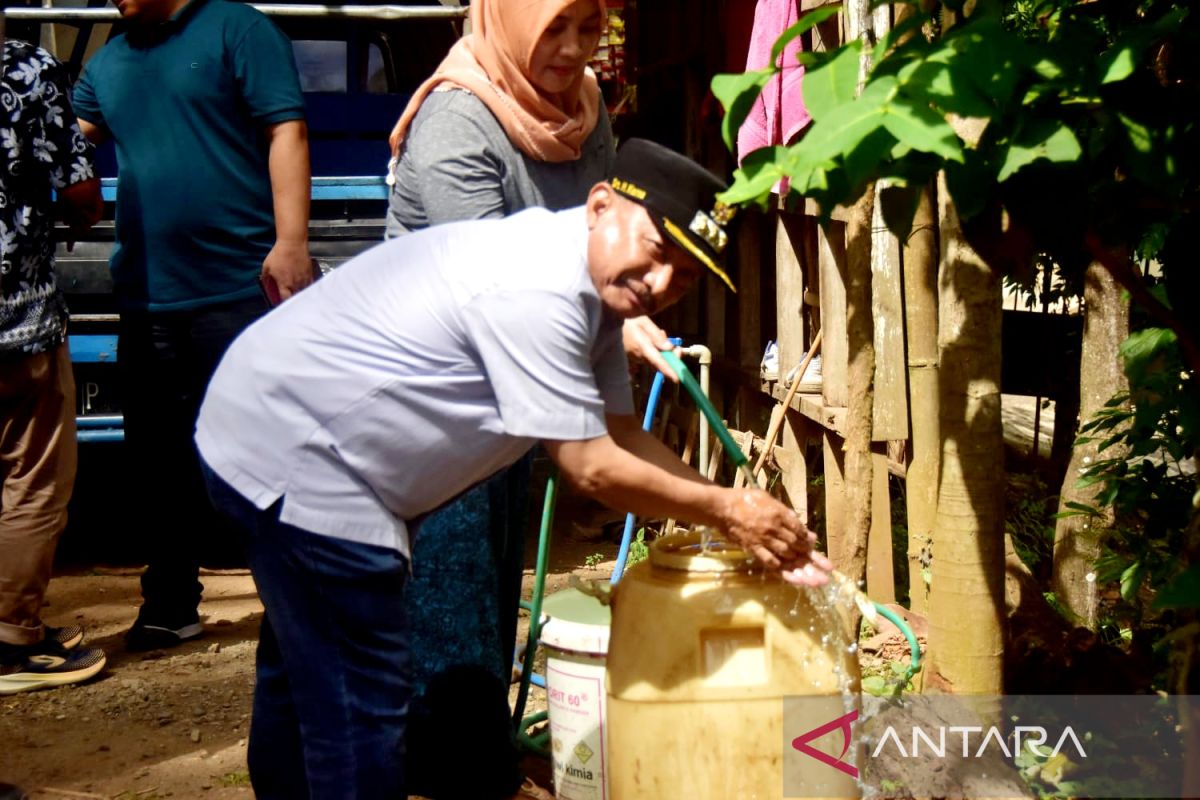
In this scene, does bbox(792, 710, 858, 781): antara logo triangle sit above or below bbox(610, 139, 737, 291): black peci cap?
below

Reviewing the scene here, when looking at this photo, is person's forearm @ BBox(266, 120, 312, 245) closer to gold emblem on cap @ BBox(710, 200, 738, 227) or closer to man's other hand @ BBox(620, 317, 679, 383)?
A: man's other hand @ BBox(620, 317, 679, 383)

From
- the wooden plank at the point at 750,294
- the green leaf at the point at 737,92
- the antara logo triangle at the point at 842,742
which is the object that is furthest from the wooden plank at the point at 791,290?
the green leaf at the point at 737,92

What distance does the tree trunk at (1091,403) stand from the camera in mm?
4289

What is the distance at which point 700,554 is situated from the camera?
8.89 ft

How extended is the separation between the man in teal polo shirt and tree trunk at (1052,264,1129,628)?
8.33 feet

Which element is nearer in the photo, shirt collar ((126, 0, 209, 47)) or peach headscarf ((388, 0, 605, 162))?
peach headscarf ((388, 0, 605, 162))

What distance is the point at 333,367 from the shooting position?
7.94 ft

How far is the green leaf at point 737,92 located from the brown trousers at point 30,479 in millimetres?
3024

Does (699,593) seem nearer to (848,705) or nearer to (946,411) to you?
(848,705)

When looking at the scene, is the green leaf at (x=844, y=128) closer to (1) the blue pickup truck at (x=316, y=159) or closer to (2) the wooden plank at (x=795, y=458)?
(1) the blue pickup truck at (x=316, y=159)

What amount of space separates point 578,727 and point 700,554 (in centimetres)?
71

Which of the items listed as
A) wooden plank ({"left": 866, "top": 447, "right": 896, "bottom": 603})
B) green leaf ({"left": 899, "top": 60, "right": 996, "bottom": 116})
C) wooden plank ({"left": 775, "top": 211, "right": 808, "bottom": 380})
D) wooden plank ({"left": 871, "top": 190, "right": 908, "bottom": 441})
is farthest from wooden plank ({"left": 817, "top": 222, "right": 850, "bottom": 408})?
green leaf ({"left": 899, "top": 60, "right": 996, "bottom": 116})

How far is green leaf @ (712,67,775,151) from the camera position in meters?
2.05

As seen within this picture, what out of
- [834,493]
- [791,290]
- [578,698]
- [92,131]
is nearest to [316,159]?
[92,131]
